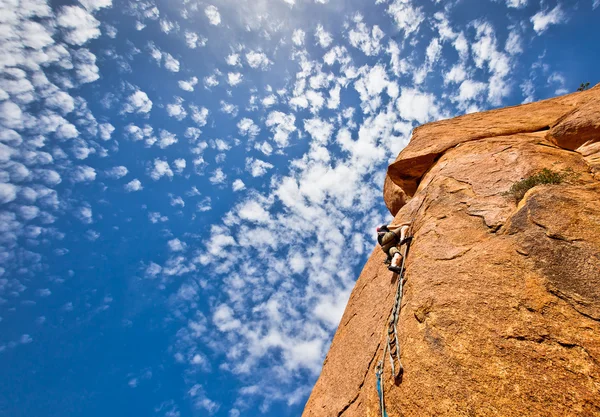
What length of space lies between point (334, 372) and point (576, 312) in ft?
16.5

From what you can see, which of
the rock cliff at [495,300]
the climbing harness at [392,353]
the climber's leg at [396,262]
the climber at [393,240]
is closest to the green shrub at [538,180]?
the rock cliff at [495,300]

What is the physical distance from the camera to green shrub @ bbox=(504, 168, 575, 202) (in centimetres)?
541

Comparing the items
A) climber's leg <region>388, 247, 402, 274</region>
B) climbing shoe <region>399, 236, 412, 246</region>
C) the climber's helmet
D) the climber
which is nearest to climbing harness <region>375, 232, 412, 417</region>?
climber's leg <region>388, 247, 402, 274</region>

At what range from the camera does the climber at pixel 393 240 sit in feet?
22.1

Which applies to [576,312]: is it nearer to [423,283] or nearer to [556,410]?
[556,410]

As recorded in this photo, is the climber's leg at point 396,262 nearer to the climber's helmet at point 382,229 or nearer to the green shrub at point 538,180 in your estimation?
the climber's helmet at point 382,229

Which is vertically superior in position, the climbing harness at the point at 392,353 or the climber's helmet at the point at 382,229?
the climber's helmet at the point at 382,229

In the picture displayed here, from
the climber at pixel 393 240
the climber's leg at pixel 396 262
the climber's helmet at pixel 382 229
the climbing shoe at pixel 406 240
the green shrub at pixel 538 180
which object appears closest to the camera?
the green shrub at pixel 538 180

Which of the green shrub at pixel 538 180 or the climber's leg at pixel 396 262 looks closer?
the green shrub at pixel 538 180

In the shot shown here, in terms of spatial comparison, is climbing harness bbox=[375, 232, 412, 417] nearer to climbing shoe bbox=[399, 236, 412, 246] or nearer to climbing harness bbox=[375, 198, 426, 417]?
climbing harness bbox=[375, 198, 426, 417]

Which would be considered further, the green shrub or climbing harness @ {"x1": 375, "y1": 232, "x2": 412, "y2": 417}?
the green shrub

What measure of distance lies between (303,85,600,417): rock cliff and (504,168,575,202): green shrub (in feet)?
0.37

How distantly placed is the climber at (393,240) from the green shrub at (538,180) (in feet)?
7.33

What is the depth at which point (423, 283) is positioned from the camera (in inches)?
203
